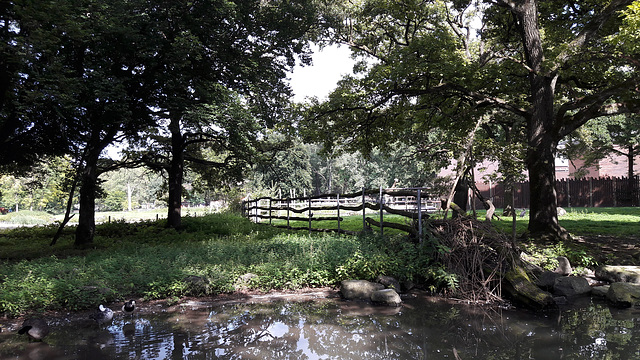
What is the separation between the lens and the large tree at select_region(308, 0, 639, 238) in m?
10.2

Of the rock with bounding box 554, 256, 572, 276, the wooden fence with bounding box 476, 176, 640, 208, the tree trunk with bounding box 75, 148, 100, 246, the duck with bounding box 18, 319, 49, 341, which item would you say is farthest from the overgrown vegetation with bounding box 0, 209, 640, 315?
the wooden fence with bounding box 476, 176, 640, 208

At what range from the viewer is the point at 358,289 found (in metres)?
7.42

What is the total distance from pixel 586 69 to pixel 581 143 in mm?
13948

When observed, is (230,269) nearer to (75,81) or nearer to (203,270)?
(203,270)

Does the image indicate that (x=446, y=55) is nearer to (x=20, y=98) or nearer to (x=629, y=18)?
(x=629, y=18)

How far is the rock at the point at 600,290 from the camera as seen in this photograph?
7.31 meters

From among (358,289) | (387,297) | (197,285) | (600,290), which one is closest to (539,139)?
(600,290)

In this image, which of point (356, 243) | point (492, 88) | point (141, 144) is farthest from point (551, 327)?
point (141, 144)

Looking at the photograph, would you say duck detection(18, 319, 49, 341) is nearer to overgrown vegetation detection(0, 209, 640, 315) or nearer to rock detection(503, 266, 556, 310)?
overgrown vegetation detection(0, 209, 640, 315)

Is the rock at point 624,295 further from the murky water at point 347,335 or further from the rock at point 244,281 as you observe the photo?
the rock at point 244,281

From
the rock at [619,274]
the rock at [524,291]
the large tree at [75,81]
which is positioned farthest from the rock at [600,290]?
the large tree at [75,81]

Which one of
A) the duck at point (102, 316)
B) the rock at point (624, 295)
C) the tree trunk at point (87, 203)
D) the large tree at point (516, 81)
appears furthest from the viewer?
the tree trunk at point (87, 203)

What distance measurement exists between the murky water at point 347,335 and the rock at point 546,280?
2.87 feet

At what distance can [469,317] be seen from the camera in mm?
6148
